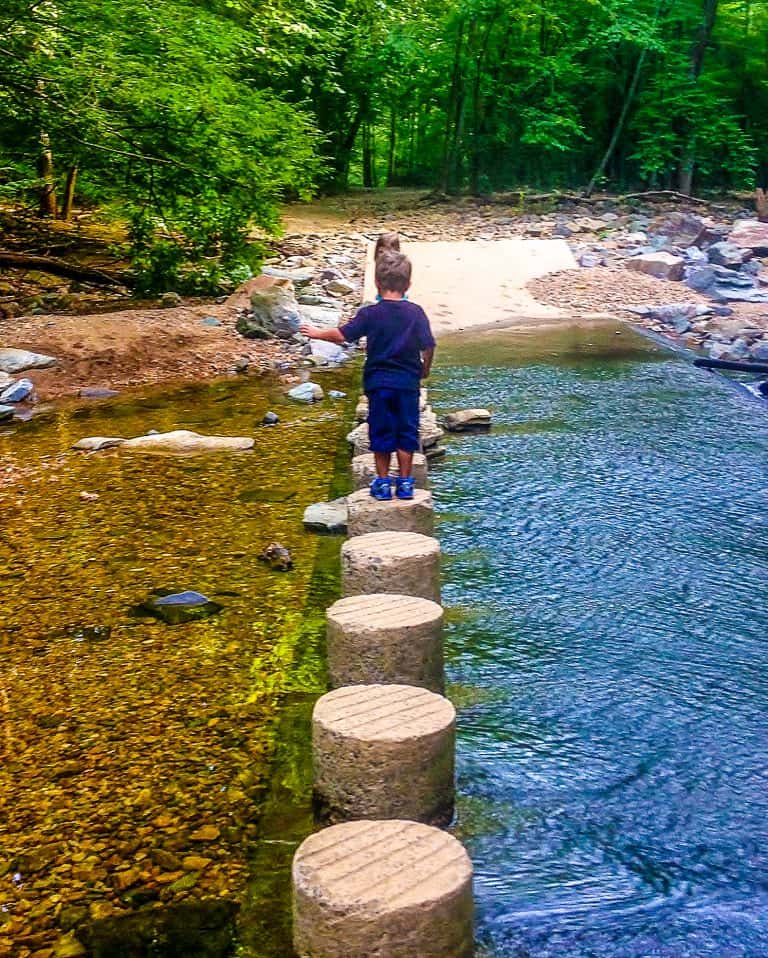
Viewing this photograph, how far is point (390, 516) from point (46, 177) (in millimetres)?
11530

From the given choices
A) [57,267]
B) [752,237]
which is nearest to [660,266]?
[752,237]

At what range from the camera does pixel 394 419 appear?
5016 millimetres

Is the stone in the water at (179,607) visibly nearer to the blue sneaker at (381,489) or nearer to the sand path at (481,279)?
the blue sneaker at (381,489)

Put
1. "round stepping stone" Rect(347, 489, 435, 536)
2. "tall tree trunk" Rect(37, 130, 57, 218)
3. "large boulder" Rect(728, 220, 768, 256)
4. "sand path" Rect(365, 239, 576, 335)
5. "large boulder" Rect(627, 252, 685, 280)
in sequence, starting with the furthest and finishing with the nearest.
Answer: "large boulder" Rect(728, 220, 768, 256), "large boulder" Rect(627, 252, 685, 280), "sand path" Rect(365, 239, 576, 335), "tall tree trunk" Rect(37, 130, 57, 218), "round stepping stone" Rect(347, 489, 435, 536)

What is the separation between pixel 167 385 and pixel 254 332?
2072 mm

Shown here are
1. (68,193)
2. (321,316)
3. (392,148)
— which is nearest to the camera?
(321,316)

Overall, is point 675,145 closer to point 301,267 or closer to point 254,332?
point 301,267

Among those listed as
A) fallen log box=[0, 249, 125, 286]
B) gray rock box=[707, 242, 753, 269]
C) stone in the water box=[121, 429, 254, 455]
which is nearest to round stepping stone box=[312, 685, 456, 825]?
stone in the water box=[121, 429, 254, 455]

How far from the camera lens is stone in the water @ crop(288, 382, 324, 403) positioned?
9305 mm

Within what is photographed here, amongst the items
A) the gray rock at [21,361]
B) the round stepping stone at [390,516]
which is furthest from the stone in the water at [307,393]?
the round stepping stone at [390,516]

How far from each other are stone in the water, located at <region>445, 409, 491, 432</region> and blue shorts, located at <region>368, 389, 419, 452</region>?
109 inches

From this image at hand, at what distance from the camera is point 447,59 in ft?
87.4

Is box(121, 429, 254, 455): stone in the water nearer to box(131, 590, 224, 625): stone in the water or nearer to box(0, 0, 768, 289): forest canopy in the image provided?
box(131, 590, 224, 625): stone in the water

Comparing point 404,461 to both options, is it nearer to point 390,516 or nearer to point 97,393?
point 390,516
